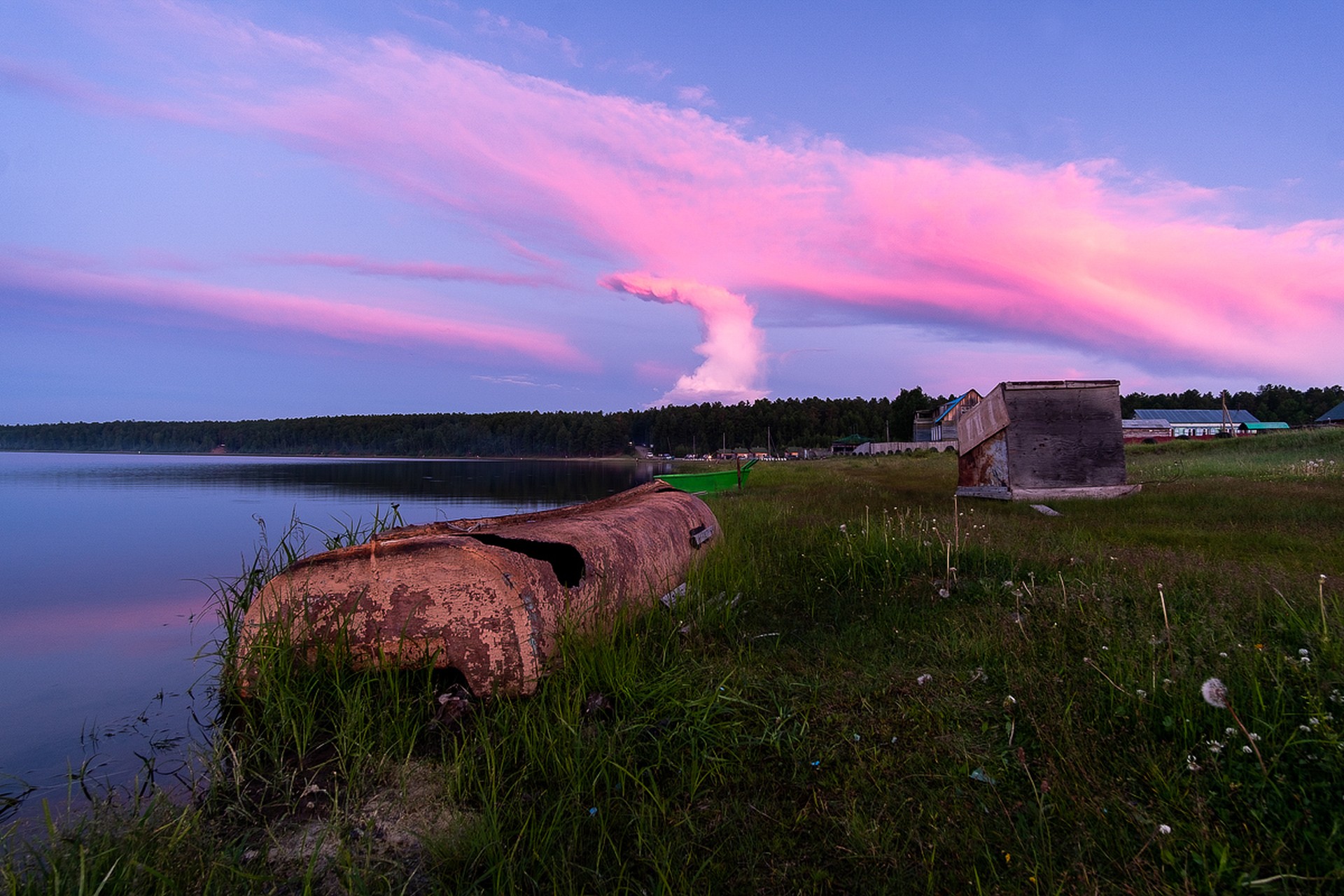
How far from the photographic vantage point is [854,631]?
4.81 meters

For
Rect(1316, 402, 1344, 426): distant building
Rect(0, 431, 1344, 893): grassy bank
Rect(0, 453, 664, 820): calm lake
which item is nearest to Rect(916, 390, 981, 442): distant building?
Rect(0, 453, 664, 820): calm lake

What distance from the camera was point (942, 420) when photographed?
6925cm

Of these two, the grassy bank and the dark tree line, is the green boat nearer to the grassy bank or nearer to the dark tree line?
the grassy bank

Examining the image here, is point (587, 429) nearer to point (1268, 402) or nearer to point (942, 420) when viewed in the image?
point (942, 420)

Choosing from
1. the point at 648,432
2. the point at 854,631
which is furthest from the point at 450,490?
the point at 648,432

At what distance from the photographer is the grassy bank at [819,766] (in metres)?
2.32

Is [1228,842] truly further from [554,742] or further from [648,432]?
[648,432]

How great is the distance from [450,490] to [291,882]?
4376cm

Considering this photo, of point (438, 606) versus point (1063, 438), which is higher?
point (1063, 438)

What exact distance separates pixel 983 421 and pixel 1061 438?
5.30 ft

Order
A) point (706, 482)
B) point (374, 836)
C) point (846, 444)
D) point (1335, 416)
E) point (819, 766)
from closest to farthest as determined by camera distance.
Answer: point (374, 836) → point (819, 766) → point (706, 482) → point (1335, 416) → point (846, 444)

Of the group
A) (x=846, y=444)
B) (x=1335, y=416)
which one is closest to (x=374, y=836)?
(x=846, y=444)

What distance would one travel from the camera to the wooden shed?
1233cm

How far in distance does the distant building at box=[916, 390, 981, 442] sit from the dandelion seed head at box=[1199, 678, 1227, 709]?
188ft
